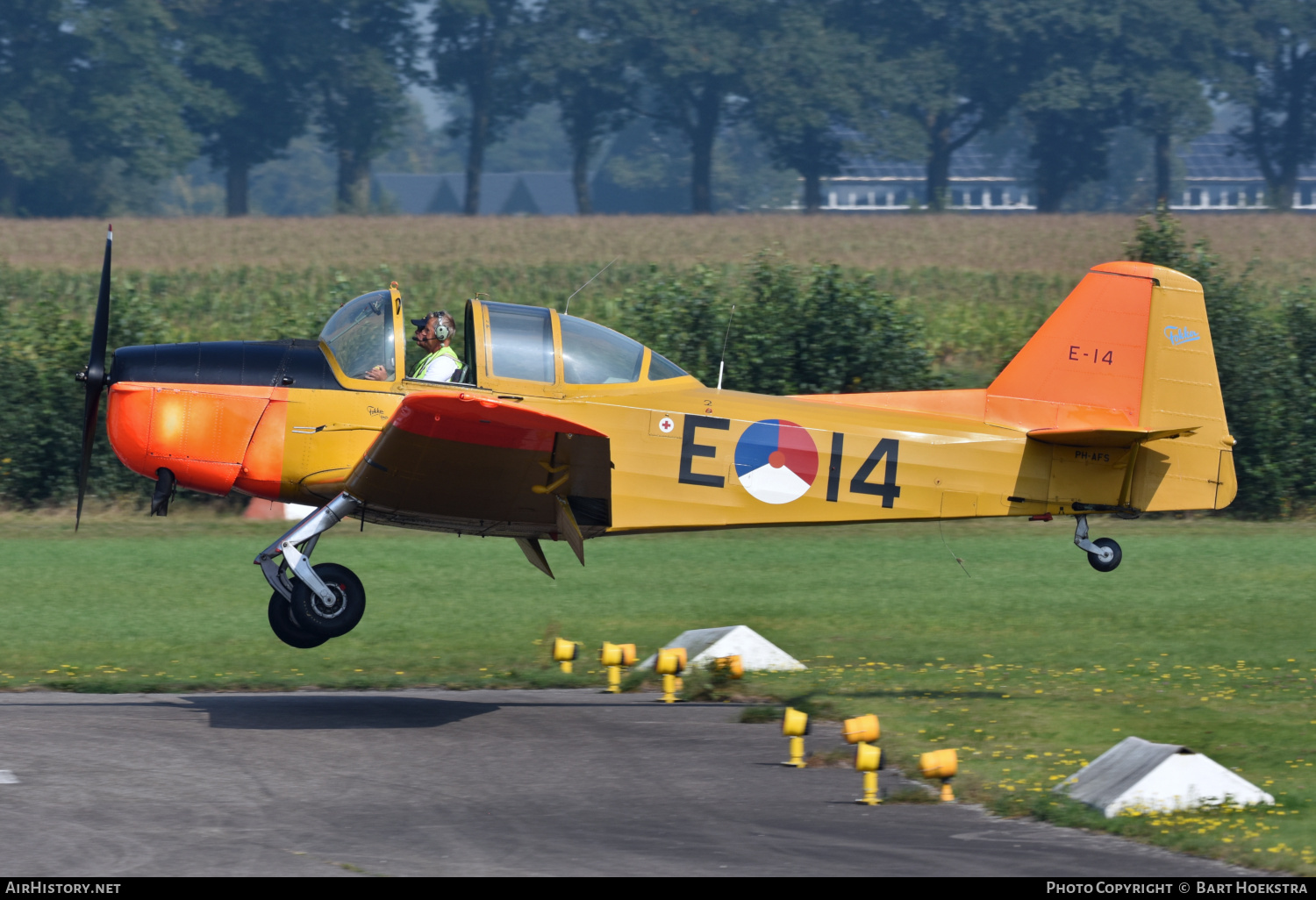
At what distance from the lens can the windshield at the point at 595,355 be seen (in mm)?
10453

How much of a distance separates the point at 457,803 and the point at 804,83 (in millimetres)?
70947

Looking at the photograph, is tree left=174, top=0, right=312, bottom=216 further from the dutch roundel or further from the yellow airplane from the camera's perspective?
the dutch roundel

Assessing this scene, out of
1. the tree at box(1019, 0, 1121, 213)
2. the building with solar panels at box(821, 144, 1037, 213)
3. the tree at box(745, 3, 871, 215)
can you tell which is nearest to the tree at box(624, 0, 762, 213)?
the tree at box(745, 3, 871, 215)

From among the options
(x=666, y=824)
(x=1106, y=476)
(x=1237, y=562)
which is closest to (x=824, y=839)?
(x=666, y=824)

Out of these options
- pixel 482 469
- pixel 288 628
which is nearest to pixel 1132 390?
pixel 482 469

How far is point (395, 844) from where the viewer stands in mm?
7379

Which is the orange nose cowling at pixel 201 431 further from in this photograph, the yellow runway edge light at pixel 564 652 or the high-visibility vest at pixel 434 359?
the yellow runway edge light at pixel 564 652

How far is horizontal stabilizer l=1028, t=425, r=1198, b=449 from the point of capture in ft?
35.4

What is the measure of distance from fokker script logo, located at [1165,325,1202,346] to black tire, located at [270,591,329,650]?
6845 mm

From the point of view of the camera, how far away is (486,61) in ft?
255

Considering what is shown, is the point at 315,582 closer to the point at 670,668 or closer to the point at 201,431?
the point at 201,431

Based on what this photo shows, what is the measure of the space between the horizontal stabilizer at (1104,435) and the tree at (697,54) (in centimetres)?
6498

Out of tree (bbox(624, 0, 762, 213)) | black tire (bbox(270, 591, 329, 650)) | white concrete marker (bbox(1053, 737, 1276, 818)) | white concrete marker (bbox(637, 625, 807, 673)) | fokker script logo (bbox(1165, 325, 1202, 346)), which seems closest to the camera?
white concrete marker (bbox(1053, 737, 1276, 818))
